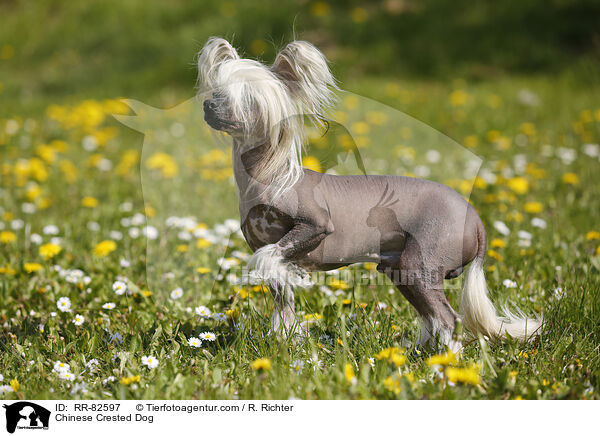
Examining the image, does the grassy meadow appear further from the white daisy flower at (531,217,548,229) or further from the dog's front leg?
the dog's front leg

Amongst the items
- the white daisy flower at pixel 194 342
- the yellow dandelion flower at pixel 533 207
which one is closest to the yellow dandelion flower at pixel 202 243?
the white daisy flower at pixel 194 342

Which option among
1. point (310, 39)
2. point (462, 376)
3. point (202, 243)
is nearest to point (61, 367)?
point (202, 243)

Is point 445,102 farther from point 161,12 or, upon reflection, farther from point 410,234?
point 161,12

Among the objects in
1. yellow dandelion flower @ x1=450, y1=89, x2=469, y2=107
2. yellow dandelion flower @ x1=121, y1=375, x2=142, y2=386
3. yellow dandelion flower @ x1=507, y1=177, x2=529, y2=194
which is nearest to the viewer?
yellow dandelion flower @ x1=121, y1=375, x2=142, y2=386

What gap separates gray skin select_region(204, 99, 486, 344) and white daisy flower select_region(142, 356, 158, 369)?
2.42 ft

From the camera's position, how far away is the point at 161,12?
11320 millimetres

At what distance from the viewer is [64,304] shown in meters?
3.17

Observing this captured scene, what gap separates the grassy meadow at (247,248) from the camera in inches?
98.7

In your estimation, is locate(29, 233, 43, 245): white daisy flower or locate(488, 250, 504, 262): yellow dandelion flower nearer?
locate(488, 250, 504, 262): yellow dandelion flower

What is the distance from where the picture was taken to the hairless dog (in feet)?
7.23

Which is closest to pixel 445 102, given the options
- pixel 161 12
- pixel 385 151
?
pixel 385 151

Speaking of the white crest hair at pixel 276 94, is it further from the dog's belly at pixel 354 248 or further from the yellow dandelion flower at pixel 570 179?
the yellow dandelion flower at pixel 570 179

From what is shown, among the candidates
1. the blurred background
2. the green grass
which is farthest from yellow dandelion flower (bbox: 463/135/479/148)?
the blurred background

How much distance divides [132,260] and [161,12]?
8.61 m
